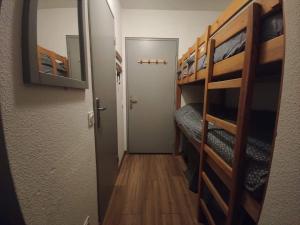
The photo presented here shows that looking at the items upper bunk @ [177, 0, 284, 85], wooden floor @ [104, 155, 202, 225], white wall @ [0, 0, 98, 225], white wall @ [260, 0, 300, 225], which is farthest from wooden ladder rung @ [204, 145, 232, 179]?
white wall @ [0, 0, 98, 225]

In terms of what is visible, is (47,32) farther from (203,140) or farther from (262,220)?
(203,140)

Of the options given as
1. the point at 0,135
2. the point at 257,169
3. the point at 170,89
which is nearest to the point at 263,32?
the point at 257,169

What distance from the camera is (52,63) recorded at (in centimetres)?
65

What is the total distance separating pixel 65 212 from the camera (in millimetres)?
731

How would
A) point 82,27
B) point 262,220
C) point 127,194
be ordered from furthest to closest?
point 127,194
point 82,27
point 262,220

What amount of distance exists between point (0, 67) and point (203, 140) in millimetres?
1214

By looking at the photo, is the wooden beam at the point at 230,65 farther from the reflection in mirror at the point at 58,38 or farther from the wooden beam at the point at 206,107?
the reflection in mirror at the point at 58,38

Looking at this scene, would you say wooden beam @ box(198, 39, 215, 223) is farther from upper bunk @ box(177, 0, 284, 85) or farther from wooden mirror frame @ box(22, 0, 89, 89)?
wooden mirror frame @ box(22, 0, 89, 89)

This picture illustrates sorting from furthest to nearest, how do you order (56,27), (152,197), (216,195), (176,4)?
(176,4) → (152,197) → (216,195) → (56,27)

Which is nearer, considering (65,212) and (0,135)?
(0,135)

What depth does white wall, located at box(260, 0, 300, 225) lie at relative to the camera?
408 mm

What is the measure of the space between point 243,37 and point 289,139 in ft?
1.99

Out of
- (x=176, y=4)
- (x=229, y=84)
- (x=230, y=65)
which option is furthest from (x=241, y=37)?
(x=176, y=4)

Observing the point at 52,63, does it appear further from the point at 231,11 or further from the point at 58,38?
the point at 231,11
